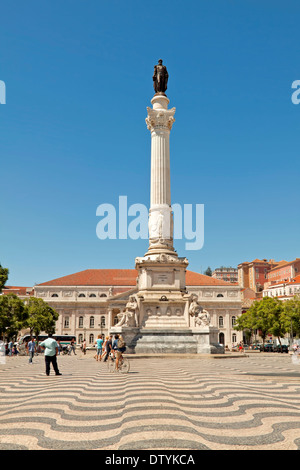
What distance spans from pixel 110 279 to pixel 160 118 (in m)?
69.0

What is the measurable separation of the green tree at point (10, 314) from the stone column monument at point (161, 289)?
23.8 metres

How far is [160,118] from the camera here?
31.3 metres

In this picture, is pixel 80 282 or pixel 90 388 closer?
pixel 90 388

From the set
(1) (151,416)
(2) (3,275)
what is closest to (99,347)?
(1) (151,416)

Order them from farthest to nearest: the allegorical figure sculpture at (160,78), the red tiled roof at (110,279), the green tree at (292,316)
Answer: the red tiled roof at (110,279) < the green tree at (292,316) < the allegorical figure sculpture at (160,78)

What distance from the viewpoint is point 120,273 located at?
99375 millimetres

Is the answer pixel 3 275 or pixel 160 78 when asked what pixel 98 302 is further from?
pixel 160 78

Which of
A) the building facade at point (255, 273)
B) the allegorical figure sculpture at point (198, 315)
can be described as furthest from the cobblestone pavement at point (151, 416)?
the building facade at point (255, 273)

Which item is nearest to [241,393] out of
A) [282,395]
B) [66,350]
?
[282,395]

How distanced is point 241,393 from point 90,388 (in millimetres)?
4125

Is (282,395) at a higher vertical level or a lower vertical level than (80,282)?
lower

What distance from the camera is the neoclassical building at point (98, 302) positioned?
91.1m

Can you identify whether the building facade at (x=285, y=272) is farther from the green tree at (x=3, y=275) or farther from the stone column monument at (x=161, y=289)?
the stone column monument at (x=161, y=289)
